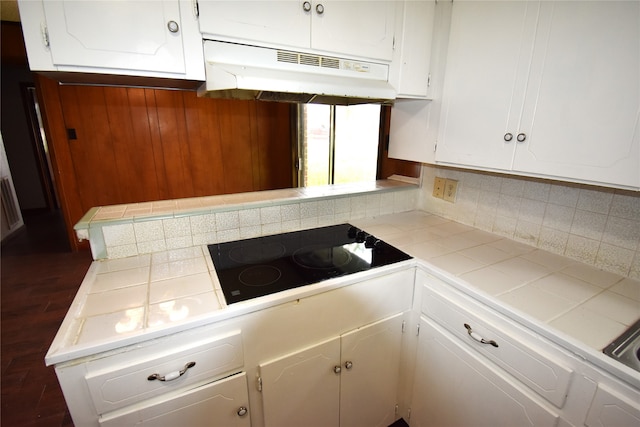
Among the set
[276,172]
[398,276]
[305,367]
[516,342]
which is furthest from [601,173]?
[276,172]

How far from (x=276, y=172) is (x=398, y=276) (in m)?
2.71

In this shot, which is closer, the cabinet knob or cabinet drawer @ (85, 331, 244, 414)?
cabinet drawer @ (85, 331, 244, 414)

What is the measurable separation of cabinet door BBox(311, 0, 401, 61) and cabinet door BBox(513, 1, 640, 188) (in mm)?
538

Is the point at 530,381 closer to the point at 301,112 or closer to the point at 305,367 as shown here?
the point at 305,367

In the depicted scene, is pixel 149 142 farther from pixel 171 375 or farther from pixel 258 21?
pixel 171 375

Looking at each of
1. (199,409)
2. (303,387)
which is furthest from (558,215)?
(199,409)

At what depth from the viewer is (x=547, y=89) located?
3.22 ft

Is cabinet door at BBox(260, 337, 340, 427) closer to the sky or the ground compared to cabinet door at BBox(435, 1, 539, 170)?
closer to the ground

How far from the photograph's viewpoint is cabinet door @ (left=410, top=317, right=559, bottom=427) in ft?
2.92

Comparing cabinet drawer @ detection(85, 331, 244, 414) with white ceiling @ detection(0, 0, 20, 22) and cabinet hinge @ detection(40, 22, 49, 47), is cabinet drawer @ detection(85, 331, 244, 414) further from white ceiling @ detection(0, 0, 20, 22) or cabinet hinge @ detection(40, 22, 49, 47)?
white ceiling @ detection(0, 0, 20, 22)

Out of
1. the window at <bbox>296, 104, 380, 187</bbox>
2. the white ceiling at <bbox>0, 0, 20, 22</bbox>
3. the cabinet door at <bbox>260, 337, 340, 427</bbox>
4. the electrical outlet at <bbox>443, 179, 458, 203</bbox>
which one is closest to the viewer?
the cabinet door at <bbox>260, 337, 340, 427</bbox>

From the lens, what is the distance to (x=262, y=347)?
0.97 metres

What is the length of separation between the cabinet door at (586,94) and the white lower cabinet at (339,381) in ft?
2.79

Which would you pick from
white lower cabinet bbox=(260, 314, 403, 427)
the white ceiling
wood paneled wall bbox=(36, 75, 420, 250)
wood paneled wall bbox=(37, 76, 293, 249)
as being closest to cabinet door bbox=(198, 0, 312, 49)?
white lower cabinet bbox=(260, 314, 403, 427)
